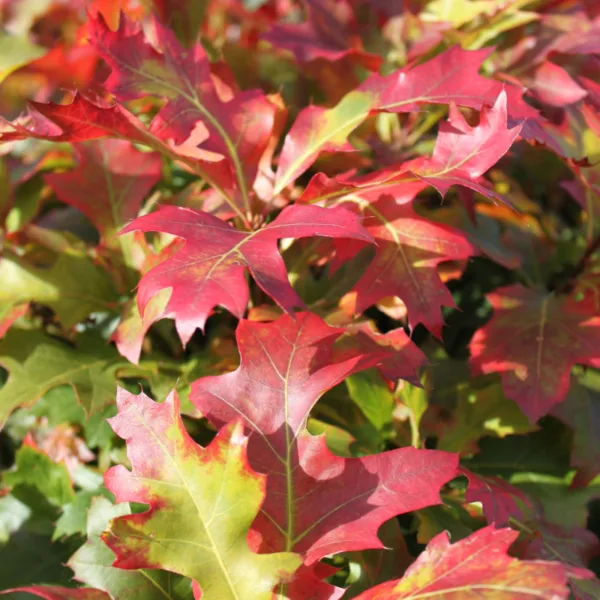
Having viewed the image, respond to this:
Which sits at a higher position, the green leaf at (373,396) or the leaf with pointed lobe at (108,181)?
the leaf with pointed lobe at (108,181)

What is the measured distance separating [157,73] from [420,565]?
64cm

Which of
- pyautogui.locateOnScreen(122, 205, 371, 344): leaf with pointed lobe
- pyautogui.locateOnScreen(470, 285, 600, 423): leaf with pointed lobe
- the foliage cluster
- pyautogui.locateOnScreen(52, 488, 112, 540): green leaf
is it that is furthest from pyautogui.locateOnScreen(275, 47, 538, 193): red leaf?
pyautogui.locateOnScreen(52, 488, 112, 540): green leaf

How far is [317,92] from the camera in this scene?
1.23 m

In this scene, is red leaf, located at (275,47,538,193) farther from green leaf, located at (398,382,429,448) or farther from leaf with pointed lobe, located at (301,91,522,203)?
green leaf, located at (398,382,429,448)

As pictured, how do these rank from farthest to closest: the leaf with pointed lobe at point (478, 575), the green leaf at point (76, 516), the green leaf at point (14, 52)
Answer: the green leaf at point (14, 52) → the green leaf at point (76, 516) → the leaf with pointed lobe at point (478, 575)

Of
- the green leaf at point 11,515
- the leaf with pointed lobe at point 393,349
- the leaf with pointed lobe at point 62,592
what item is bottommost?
the green leaf at point 11,515

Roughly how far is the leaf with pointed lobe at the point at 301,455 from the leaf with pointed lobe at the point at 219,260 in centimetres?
7

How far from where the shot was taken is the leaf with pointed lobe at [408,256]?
810mm

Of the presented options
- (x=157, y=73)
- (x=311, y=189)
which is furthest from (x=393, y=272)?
(x=157, y=73)

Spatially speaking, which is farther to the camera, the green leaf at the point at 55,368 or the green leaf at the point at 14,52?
the green leaf at the point at 14,52

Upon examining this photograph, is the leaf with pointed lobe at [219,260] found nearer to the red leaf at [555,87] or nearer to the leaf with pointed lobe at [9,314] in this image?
the leaf with pointed lobe at [9,314]

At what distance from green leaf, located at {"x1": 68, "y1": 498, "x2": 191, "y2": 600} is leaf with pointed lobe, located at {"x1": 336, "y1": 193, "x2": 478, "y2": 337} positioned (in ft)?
1.17

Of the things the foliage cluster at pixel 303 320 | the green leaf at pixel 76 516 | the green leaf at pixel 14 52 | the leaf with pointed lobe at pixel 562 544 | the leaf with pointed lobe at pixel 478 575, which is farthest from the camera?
the green leaf at pixel 14 52

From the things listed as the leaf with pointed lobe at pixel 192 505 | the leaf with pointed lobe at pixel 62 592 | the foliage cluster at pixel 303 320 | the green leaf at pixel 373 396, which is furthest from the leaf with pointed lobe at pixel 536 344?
the leaf with pointed lobe at pixel 62 592
